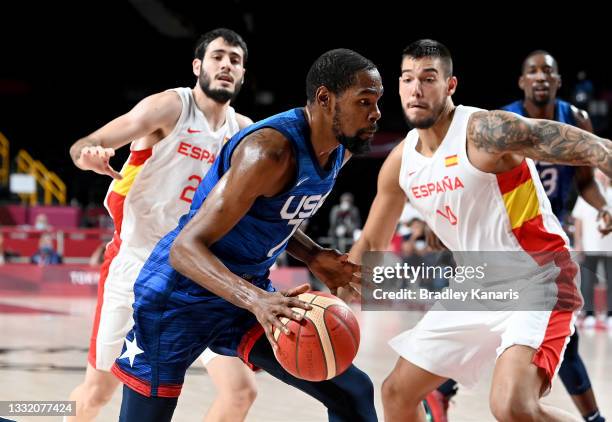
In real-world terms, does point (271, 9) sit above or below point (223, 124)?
above

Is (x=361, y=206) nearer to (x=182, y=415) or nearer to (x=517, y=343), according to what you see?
(x=182, y=415)

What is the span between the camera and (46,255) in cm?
1379

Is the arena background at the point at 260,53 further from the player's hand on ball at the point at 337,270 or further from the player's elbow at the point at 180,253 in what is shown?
the player's elbow at the point at 180,253

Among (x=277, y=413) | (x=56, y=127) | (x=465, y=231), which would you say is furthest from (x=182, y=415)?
(x=56, y=127)

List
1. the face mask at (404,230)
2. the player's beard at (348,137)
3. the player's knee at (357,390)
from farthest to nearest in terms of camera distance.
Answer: the face mask at (404,230) < the player's knee at (357,390) < the player's beard at (348,137)

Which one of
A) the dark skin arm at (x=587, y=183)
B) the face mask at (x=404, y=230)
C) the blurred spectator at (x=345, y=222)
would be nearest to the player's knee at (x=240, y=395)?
the dark skin arm at (x=587, y=183)

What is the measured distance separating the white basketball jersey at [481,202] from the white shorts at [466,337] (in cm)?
30

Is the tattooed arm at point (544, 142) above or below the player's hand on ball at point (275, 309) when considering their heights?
above

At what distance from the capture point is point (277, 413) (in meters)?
5.39

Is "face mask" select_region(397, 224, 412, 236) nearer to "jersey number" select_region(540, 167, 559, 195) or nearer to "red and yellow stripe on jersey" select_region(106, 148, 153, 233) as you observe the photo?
"jersey number" select_region(540, 167, 559, 195)

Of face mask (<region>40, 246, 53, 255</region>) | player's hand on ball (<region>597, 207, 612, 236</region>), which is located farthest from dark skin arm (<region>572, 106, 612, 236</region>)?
face mask (<region>40, 246, 53, 255</region>)

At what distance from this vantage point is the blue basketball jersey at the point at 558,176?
510 centimetres

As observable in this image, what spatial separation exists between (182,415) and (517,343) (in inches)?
98.1

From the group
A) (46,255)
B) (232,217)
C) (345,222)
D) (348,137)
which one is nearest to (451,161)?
(348,137)
